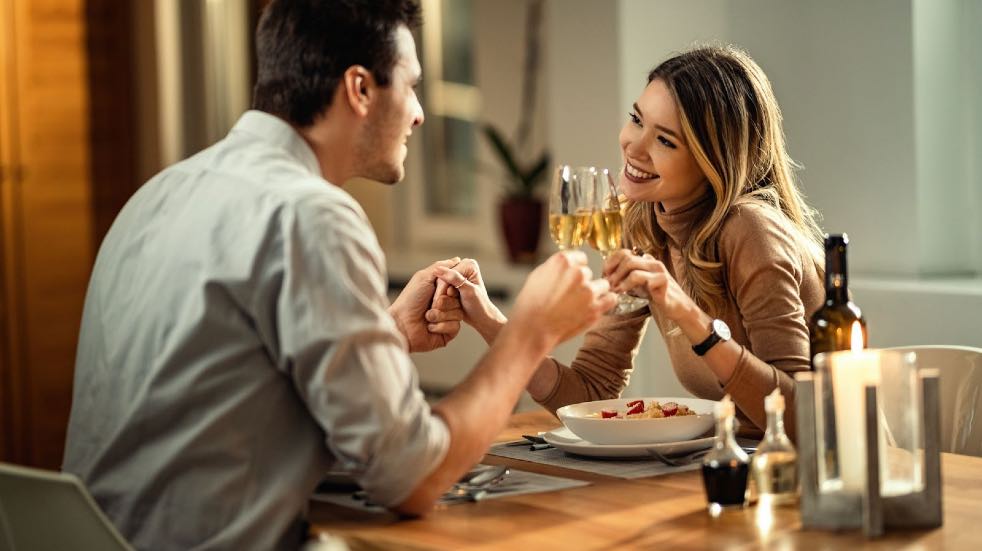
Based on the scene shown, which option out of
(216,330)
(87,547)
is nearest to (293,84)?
(216,330)

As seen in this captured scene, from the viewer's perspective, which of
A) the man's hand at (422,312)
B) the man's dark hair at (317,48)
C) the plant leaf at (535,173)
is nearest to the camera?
the man's dark hair at (317,48)

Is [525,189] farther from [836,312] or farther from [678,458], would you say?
[836,312]

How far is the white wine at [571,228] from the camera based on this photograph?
6.32 ft

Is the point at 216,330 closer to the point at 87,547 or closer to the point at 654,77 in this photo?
the point at 87,547

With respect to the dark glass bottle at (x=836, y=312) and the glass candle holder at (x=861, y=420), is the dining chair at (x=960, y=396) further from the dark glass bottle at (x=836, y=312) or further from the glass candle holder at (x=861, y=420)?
the glass candle holder at (x=861, y=420)

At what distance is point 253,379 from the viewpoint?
1541mm

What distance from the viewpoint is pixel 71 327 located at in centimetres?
548

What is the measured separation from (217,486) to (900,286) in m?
1.96

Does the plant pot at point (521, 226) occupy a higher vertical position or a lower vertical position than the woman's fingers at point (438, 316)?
higher

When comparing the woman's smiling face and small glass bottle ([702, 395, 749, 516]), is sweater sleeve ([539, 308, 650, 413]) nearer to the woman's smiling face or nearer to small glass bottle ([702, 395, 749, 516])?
the woman's smiling face

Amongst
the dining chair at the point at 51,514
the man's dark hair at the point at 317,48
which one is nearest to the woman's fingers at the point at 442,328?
the man's dark hair at the point at 317,48

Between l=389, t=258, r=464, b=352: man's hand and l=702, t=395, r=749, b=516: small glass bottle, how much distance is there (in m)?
0.71

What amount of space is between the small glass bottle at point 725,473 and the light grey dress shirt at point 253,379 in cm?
33

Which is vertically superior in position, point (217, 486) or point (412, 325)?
point (412, 325)
